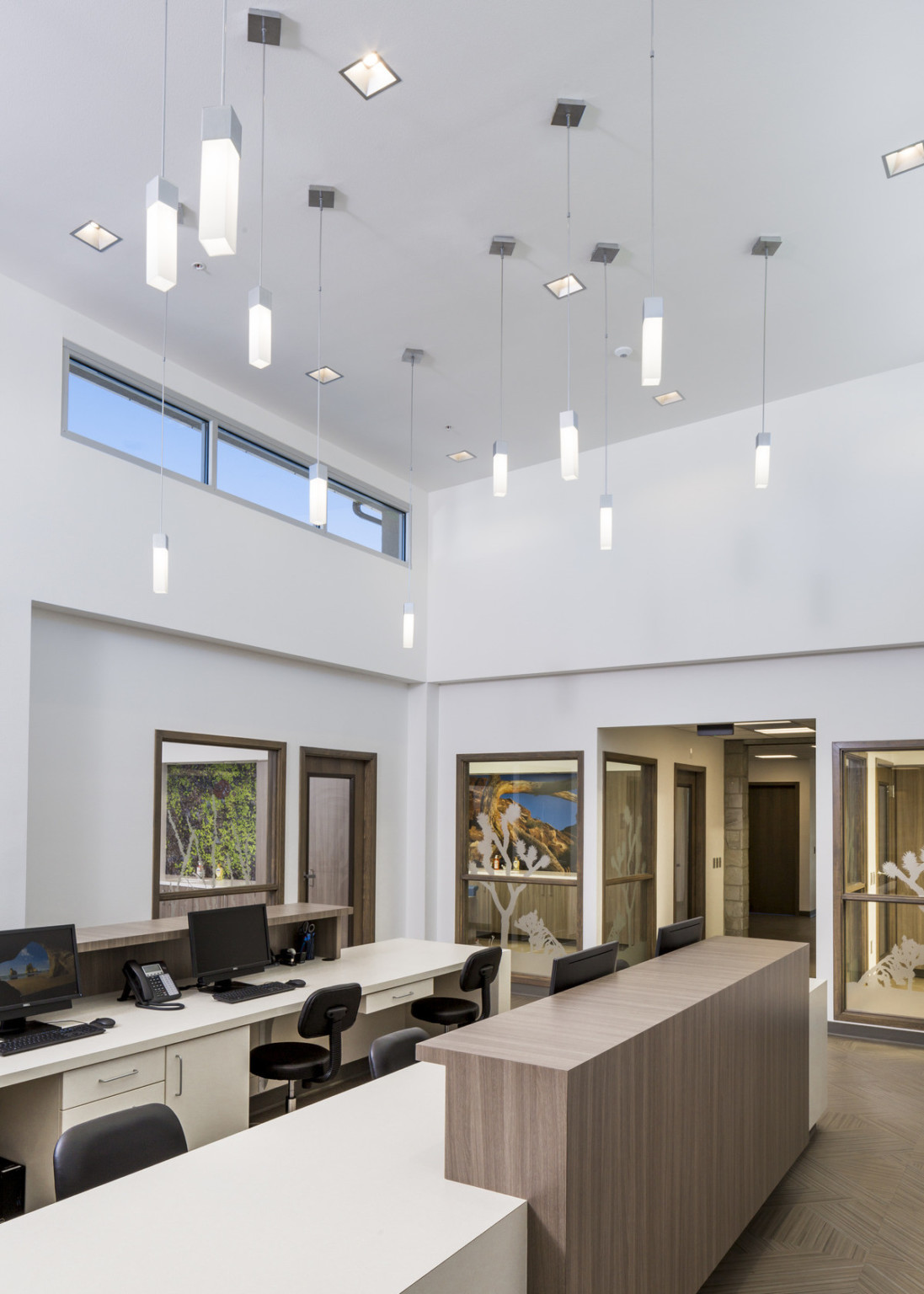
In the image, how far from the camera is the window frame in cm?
592

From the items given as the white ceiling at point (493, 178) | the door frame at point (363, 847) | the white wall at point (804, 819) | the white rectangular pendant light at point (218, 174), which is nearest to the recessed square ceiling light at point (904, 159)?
the white ceiling at point (493, 178)

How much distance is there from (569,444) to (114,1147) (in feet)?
9.62

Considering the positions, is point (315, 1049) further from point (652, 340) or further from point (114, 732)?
point (652, 340)

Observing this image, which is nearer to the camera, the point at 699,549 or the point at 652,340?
the point at 652,340

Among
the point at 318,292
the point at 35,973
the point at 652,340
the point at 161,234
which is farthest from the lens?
the point at 318,292

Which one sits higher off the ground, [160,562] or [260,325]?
[260,325]

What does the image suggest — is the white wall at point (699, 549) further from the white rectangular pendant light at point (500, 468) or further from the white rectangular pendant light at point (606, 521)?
the white rectangular pendant light at point (500, 468)

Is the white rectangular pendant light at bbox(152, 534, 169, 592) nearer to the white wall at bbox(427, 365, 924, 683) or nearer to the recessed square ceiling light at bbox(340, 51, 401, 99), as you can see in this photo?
the recessed square ceiling light at bbox(340, 51, 401, 99)

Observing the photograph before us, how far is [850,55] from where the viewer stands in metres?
3.86

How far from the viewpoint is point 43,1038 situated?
3.71m

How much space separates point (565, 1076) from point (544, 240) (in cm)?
436

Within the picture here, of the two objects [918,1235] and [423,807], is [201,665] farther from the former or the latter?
[918,1235]

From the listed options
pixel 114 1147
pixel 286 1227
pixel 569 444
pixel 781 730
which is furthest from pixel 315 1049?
pixel 781 730

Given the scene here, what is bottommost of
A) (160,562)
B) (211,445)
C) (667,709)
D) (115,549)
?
(667,709)
